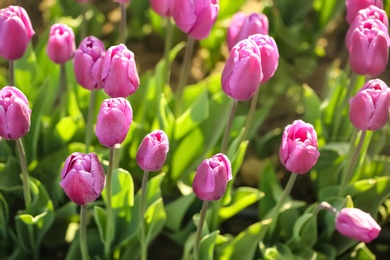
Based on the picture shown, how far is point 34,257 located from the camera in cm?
130

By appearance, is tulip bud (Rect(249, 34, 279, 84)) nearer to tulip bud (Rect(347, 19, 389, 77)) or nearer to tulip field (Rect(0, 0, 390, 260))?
tulip field (Rect(0, 0, 390, 260))

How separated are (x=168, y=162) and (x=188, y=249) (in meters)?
0.21

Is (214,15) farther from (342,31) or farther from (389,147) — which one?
(342,31)

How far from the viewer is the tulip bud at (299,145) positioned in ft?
3.28

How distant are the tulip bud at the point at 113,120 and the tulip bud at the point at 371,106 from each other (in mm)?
324

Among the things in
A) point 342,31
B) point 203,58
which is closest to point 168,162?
point 203,58

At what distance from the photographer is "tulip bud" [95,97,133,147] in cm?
94

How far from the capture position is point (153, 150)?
0.96 m

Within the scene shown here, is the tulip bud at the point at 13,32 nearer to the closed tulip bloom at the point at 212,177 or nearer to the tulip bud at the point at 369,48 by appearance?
the closed tulip bloom at the point at 212,177

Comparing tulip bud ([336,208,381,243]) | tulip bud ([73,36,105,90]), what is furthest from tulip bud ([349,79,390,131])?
tulip bud ([73,36,105,90])

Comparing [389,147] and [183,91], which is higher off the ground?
[183,91]

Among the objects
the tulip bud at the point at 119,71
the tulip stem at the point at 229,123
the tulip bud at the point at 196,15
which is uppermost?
the tulip bud at the point at 196,15

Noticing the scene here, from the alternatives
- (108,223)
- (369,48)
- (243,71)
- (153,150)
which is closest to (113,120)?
(153,150)

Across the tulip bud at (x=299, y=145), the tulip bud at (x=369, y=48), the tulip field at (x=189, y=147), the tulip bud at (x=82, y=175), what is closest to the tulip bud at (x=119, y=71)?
the tulip field at (x=189, y=147)
